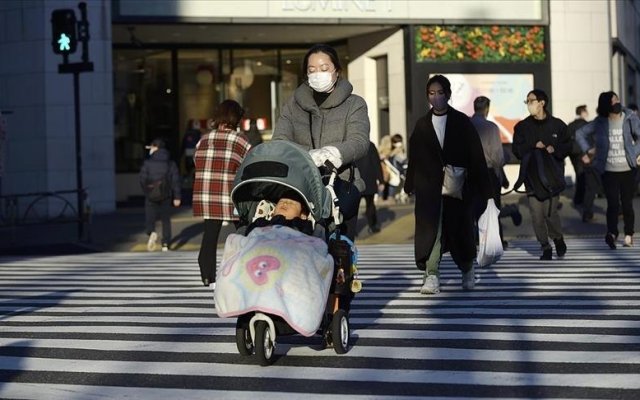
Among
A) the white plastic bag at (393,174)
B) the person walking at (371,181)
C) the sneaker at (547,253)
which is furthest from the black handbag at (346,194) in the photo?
the white plastic bag at (393,174)

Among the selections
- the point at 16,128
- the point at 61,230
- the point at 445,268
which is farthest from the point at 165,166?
Answer: the point at 16,128

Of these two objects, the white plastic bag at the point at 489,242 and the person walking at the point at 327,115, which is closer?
the person walking at the point at 327,115

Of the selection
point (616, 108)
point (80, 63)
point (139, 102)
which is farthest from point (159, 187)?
point (139, 102)

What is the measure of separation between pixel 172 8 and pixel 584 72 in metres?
10.0

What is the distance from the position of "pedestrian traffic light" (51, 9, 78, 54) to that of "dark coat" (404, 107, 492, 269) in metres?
12.1

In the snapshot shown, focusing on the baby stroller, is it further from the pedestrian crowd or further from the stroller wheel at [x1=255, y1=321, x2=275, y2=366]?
the pedestrian crowd

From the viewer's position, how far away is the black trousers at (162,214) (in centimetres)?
2189

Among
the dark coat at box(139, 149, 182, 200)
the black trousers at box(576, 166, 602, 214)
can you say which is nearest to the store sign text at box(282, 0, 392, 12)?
the black trousers at box(576, 166, 602, 214)

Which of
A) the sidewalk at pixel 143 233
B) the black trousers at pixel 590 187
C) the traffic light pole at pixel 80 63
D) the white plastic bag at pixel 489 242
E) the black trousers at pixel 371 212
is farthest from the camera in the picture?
the black trousers at pixel 590 187

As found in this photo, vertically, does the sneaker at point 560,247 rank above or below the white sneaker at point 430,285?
above

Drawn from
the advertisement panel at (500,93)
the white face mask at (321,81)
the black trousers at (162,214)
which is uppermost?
the advertisement panel at (500,93)

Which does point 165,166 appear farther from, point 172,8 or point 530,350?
point 530,350

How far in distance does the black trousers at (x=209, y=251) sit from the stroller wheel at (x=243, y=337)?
5.22m

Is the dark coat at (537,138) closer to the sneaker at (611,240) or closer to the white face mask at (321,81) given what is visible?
the sneaker at (611,240)
